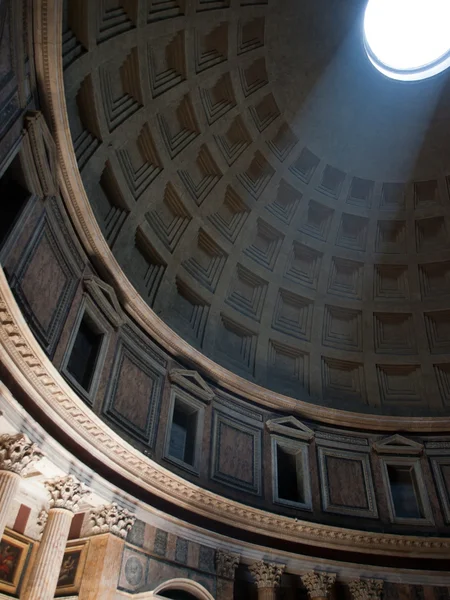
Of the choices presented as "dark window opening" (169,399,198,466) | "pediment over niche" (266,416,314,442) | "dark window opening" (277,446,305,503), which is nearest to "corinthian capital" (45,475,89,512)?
"dark window opening" (169,399,198,466)

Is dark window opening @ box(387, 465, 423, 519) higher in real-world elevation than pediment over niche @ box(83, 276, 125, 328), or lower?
lower

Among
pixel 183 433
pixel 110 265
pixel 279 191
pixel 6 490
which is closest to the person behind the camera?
pixel 6 490

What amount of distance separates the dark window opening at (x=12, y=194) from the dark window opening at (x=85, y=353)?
2.91 metres

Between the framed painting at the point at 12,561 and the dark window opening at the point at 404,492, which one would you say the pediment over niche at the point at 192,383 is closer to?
the framed painting at the point at 12,561

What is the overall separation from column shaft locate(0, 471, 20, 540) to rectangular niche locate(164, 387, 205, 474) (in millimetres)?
4731

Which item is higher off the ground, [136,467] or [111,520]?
[136,467]

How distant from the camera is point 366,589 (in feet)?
43.7

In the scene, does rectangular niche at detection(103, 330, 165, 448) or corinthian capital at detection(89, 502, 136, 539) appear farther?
rectangular niche at detection(103, 330, 165, 448)

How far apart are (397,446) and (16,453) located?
1180cm

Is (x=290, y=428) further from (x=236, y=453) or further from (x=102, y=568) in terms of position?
(x=102, y=568)

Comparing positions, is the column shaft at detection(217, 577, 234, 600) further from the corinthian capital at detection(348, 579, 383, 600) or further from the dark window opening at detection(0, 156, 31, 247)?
the dark window opening at detection(0, 156, 31, 247)

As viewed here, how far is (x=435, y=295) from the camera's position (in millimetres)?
19547

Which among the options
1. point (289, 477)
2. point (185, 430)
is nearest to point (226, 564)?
point (185, 430)

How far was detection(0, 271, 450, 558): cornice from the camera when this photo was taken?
8.70m
